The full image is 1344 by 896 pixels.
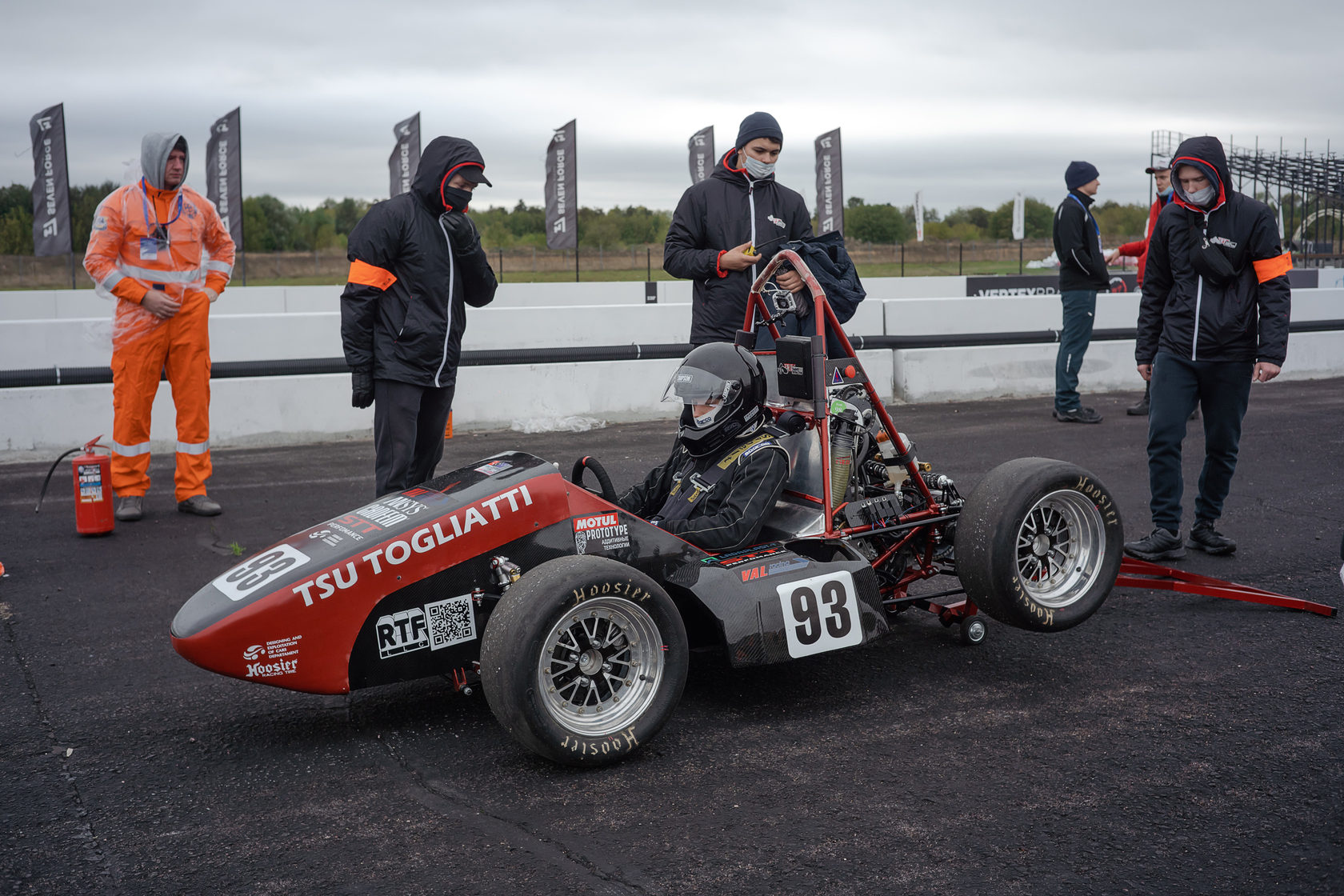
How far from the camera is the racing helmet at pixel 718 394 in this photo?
393 centimetres

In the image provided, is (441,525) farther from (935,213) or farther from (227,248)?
(935,213)

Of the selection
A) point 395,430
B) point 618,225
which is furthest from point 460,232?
point 618,225

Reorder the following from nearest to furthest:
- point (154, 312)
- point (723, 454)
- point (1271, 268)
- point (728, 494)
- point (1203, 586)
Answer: point (728, 494), point (723, 454), point (1203, 586), point (1271, 268), point (154, 312)

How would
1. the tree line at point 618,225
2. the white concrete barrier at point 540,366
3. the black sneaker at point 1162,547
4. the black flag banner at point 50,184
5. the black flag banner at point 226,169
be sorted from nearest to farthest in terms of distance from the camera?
the black sneaker at point 1162,547 → the white concrete barrier at point 540,366 → the black flag banner at point 50,184 → the black flag banner at point 226,169 → the tree line at point 618,225

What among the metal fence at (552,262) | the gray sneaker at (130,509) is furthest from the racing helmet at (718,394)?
the metal fence at (552,262)

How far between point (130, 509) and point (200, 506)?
15.4 inches

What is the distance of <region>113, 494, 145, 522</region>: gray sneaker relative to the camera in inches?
248

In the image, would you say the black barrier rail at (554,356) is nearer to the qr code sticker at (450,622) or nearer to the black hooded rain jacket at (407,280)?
the black hooded rain jacket at (407,280)

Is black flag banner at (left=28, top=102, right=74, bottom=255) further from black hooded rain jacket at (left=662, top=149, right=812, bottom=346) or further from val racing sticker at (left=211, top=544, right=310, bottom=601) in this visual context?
val racing sticker at (left=211, top=544, right=310, bottom=601)

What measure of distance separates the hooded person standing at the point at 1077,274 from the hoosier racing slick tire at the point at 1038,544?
18.0ft

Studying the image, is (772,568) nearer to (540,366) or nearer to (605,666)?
(605,666)

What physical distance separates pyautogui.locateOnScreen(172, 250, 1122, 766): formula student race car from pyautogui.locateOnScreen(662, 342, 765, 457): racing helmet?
150 mm

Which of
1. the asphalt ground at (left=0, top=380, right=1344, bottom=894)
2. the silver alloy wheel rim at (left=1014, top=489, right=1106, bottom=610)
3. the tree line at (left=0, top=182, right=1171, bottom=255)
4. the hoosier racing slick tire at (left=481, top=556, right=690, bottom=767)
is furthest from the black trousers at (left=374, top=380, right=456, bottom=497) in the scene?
the tree line at (left=0, top=182, right=1171, bottom=255)

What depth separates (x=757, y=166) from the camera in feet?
17.8
